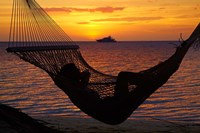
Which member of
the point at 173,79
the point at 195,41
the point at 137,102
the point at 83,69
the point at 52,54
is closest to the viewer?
the point at 137,102

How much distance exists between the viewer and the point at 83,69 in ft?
14.2

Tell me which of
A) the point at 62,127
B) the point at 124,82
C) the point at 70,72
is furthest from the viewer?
the point at 62,127

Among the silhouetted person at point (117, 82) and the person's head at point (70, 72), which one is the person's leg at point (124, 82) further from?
the person's head at point (70, 72)

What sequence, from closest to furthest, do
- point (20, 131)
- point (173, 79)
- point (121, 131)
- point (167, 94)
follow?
point (20, 131) < point (121, 131) < point (167, 94) < point (173, 79)

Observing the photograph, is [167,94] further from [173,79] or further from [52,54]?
[52,54]

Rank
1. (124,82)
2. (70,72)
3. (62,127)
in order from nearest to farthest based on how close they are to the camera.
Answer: (124,82), (70,72), (62,127)

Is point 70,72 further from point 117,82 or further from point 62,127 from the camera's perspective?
point 62,127

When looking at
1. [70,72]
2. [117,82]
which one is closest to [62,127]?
[70,72]

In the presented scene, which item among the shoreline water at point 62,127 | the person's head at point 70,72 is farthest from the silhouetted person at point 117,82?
the shoreline water at point 62,127

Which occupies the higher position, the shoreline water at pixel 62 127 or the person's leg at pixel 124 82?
the person's leg at pixel 124 82

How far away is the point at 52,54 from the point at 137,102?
1.14 m

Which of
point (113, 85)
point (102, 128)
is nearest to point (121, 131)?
point (102, 128)

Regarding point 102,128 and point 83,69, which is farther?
point 102,128

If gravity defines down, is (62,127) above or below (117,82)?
below
